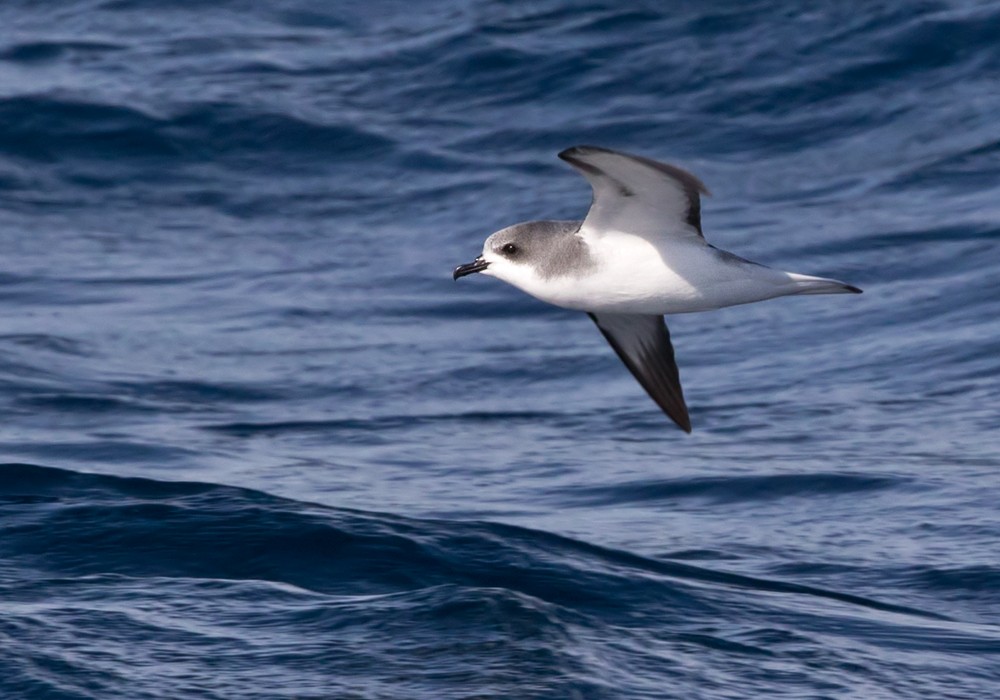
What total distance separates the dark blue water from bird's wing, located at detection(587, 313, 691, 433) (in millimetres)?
1350

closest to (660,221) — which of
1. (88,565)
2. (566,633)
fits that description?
(566,633)

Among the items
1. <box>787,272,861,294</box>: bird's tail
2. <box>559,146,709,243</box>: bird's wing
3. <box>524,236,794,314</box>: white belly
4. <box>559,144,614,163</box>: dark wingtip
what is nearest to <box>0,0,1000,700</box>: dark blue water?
<box>524,236,794,314</box>: white belly

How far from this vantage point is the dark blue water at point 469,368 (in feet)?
32.7

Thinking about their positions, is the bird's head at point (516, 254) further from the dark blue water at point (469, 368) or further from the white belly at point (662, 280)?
the dark blue water at point (469, 368)

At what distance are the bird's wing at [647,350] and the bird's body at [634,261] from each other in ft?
4.38

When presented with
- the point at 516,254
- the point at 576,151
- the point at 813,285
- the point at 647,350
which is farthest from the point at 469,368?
the point at 576,151

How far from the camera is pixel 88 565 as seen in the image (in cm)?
1079

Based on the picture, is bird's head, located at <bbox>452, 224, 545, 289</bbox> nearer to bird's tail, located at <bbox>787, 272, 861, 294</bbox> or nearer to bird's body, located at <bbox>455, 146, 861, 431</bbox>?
bird's body, located at <bbox>455, 146, 861, 431</bbox>

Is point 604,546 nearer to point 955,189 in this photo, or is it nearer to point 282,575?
point 282,575

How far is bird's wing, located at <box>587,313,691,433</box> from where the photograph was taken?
414 inches

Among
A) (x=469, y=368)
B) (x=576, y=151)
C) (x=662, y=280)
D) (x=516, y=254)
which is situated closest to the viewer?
(x=576, y=151)

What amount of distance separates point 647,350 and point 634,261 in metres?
1.72

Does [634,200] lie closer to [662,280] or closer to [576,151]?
[662,280]

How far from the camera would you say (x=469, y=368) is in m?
16.2
